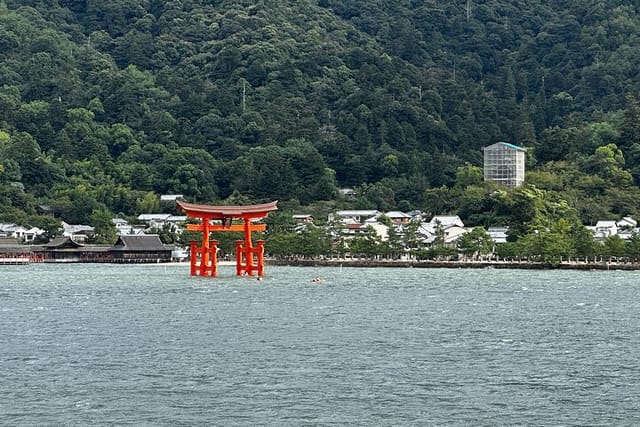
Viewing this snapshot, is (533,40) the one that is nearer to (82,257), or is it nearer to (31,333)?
(82,257)

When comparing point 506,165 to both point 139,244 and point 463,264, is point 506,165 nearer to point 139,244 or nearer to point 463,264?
point 463,264

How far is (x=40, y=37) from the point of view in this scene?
124875mm

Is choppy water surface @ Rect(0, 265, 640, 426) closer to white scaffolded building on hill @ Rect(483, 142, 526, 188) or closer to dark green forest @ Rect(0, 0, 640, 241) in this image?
dark green forest @ Rect(0, 0, 640, 241)

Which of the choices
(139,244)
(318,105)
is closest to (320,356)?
(139,244)

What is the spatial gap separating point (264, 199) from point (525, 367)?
2807 inches

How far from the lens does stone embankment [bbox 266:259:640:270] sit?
70312mm

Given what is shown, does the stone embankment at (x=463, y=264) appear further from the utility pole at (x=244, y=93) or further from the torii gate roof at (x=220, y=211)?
the utility pole at (x=244, y=93)

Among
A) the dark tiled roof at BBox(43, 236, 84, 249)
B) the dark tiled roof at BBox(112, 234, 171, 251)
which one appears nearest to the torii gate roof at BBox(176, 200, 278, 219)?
the dark tiled roof at BBox(112, 234, 171, 251)

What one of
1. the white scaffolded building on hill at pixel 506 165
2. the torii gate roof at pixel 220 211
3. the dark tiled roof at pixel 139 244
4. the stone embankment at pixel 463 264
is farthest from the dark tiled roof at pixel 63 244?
the white scaffolded building on hill at pixel 506 165

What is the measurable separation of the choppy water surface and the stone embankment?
1805 cm

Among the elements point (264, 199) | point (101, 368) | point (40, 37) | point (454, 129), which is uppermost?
point (40, 37)

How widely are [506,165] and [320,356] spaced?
6917cm

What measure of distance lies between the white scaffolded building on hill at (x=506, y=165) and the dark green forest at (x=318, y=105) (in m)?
1.61

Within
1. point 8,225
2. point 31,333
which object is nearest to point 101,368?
point 31,333
